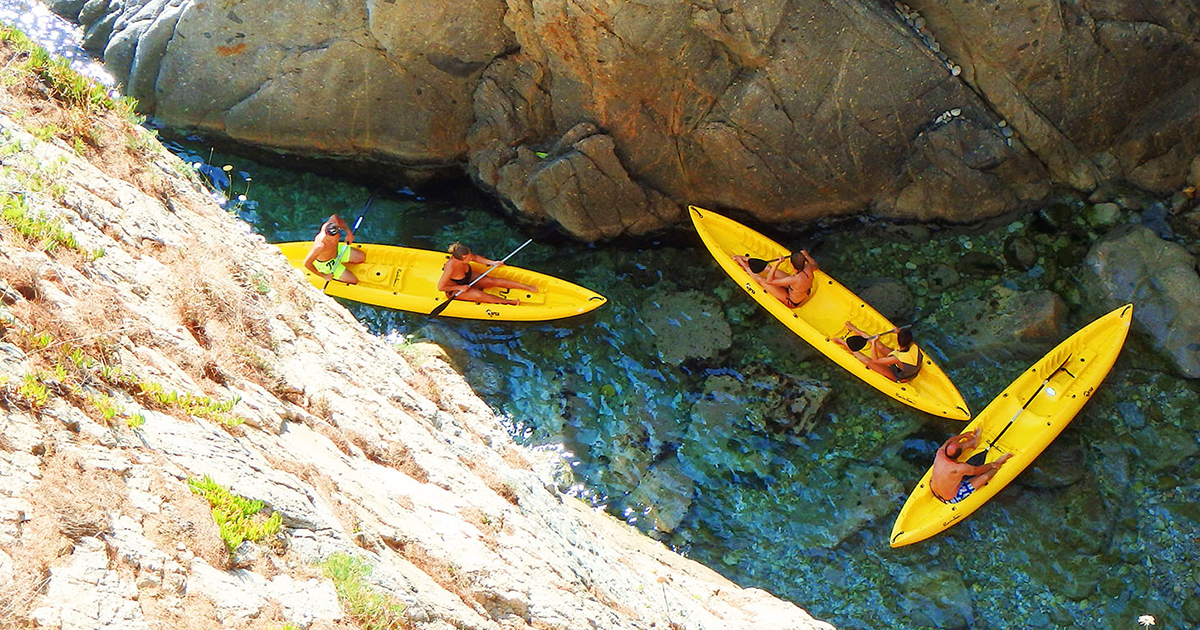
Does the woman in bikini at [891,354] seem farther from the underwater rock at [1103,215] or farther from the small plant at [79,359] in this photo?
the small plant at [79,359]

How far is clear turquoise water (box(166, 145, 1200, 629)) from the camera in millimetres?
8883

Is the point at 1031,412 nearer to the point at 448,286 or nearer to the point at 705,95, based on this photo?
the point at 705,95

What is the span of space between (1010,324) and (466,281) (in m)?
6.66

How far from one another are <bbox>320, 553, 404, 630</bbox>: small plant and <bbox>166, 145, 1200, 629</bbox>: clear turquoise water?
5478 mm

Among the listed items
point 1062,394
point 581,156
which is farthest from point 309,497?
point 1062,394

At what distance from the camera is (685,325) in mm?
11211

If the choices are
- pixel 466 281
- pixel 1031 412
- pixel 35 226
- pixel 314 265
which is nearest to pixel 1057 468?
pixel 1031 412

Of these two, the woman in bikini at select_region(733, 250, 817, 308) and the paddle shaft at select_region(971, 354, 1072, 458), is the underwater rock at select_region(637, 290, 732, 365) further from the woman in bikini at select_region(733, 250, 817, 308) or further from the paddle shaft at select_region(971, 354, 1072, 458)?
the paddle shaft at select_region(971, 354, 1072, 458)

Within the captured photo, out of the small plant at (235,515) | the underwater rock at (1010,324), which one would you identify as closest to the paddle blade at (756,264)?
the underwater rock at (1010,324)

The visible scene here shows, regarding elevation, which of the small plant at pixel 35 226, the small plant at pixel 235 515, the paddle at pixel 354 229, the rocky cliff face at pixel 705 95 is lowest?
the paddle at pixel 354 229

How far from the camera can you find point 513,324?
37.1 feet

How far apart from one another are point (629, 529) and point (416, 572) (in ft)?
15.8

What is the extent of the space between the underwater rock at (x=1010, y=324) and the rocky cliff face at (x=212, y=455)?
4608 millimetres

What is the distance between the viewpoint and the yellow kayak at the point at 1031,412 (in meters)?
9.19
